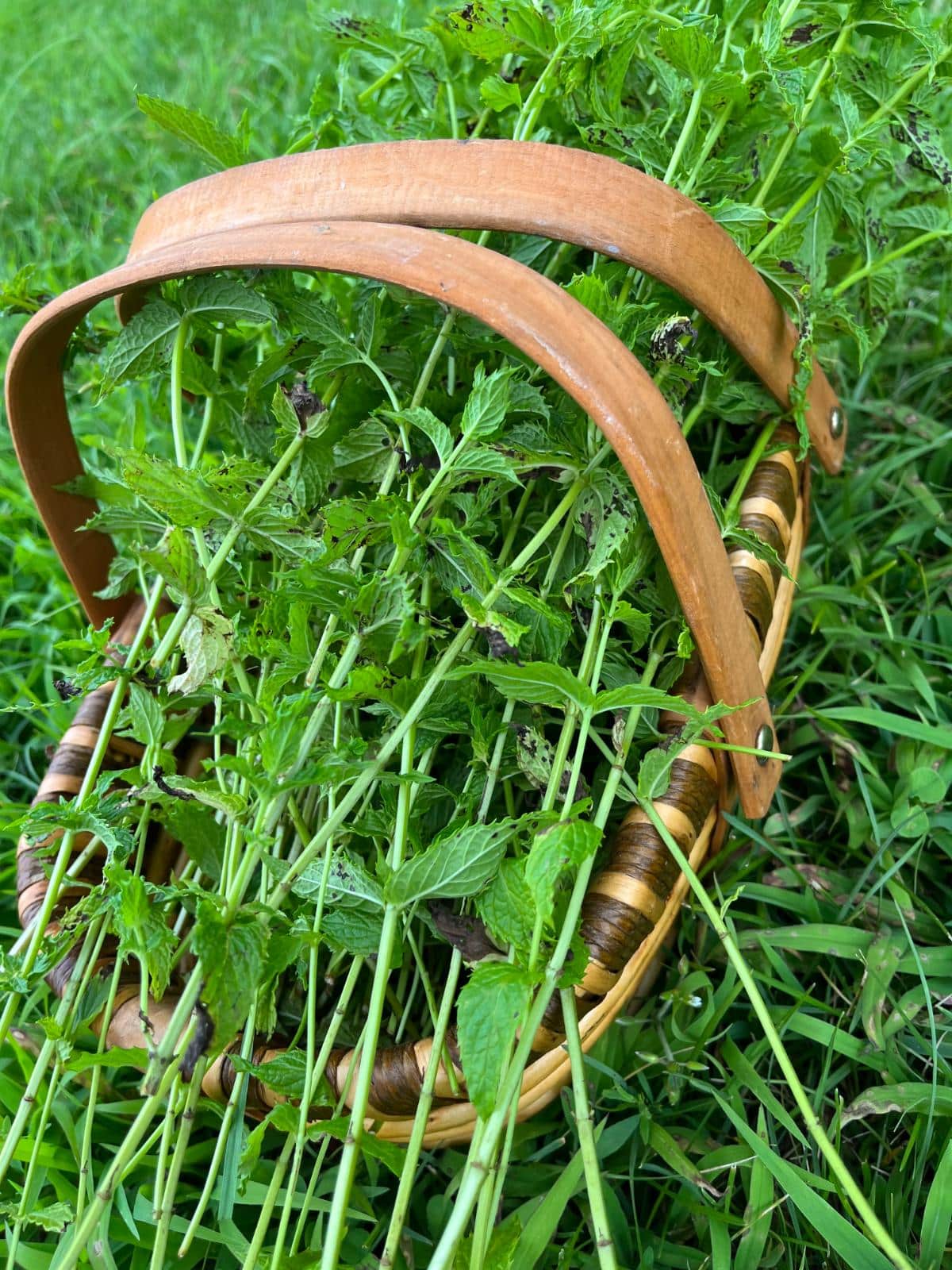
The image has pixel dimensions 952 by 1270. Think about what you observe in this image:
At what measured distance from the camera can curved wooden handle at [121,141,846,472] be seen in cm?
66

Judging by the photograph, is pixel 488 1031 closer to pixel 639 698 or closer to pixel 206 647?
pixel 639 698

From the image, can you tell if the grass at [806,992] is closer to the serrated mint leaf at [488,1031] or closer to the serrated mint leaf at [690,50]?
the serrated mint leaf at [488,1031]

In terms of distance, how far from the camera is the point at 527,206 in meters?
0.67

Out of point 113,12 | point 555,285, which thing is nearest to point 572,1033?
point 555,285

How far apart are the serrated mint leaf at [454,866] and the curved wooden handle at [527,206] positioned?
0.40 m

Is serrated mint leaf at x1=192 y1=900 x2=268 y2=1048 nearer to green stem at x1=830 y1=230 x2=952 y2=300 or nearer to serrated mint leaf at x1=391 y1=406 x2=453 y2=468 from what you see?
serrated mint leaf at x1=391 y1=406 x2=453 y2=468

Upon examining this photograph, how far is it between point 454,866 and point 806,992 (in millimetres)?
366

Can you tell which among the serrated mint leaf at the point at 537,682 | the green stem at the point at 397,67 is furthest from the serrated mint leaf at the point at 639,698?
the green stem at the point at 397,67

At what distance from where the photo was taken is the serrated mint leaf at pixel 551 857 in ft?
1.69

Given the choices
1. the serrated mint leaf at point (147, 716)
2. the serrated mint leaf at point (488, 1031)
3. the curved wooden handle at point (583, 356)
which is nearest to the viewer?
the serrated mint leaf at point (488, 1031)

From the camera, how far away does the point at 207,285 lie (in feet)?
2.50

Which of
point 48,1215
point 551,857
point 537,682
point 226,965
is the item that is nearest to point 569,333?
point 537,682

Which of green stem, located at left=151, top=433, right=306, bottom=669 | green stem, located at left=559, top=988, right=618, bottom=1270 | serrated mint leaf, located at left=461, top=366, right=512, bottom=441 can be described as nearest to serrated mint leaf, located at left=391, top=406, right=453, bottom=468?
serrated mint leaf, located at left=461, top=366, right=512, bottom=441

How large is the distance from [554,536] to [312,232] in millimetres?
303
